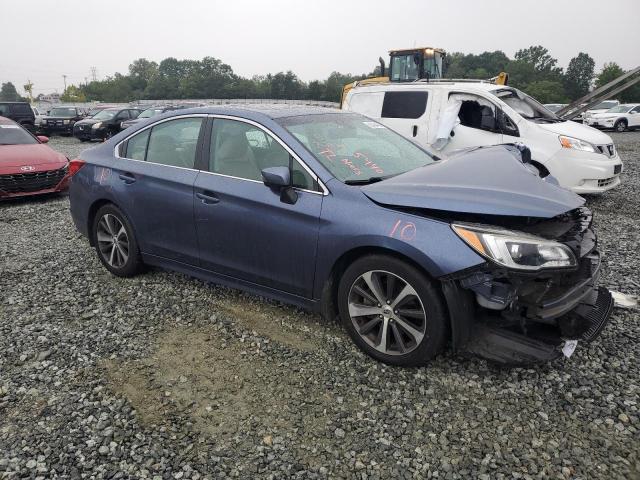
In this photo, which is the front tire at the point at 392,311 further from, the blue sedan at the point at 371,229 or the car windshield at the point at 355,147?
the car windshield at the point at 355,147

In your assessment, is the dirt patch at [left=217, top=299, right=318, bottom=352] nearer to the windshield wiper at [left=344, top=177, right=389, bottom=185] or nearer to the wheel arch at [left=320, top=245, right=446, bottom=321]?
the wheel arch at [left=320, top=245, right=446, bottom=321]

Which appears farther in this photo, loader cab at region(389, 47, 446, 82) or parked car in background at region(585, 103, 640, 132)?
parked car in background at region(585, 103, 640, 132)

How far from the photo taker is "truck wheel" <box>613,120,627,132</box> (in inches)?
945

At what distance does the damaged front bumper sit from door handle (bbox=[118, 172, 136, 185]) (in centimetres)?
292

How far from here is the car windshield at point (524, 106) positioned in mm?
7770

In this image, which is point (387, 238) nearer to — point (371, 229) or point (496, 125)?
point (371, 229)

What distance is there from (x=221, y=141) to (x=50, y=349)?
1983mm

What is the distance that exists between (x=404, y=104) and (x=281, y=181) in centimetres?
608

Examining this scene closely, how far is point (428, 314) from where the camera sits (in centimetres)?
283

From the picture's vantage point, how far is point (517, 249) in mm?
2641

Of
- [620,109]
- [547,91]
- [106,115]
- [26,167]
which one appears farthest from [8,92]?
[26,167]

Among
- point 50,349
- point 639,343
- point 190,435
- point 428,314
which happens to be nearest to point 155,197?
point 50,349

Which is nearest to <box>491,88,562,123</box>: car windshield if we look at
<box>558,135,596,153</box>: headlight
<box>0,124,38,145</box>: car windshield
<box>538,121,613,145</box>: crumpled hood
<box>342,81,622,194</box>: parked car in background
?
<box>342,81,622,194</box>: parked car in background

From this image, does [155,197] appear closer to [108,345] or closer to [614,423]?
[108,345]
